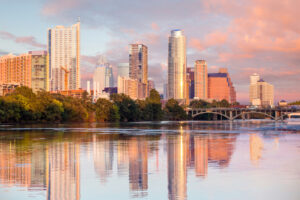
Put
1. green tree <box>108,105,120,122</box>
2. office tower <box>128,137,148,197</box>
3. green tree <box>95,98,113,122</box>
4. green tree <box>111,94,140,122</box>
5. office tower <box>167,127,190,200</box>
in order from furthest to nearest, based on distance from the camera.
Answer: green tree <box>111,94,140,122</box>, green tree <box>108,105,120,122</box>, green tree <box>95,98,113,122</box>, office tower <box>128,137,148,197</box>, office tower <box>167,127,190,200</box>

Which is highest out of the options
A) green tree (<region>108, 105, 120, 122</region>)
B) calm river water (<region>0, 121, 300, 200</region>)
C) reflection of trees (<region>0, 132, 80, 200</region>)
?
green tree (<region>108, 105, 120, 122</region>)

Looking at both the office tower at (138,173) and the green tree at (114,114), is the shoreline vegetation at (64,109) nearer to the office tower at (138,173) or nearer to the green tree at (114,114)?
the green tree at (114,114)

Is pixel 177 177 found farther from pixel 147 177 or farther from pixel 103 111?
pixel 103 111

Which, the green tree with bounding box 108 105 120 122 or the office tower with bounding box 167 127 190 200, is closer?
the office tower with bounding box 167 127 190 200

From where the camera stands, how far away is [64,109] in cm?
13625

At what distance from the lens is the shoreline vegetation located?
11381 cm

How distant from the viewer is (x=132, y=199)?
587 inches

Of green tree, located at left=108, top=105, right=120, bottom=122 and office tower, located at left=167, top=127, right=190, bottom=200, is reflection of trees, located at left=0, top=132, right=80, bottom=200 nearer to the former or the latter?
office tower, located at left=167, top=127, right=190, bottom=200

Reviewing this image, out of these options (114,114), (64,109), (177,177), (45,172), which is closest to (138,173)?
(177,177)

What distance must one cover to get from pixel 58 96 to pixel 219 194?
454ft

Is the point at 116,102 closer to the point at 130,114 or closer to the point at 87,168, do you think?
the point at 130,114

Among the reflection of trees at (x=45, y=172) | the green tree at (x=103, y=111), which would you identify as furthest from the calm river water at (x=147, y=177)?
the green tree at (x=103, y=111)

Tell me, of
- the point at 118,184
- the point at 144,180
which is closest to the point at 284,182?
the point at 144,180

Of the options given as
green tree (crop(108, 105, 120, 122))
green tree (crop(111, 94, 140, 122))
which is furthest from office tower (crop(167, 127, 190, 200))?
green tree (crop(111, 94, 140, 122))
